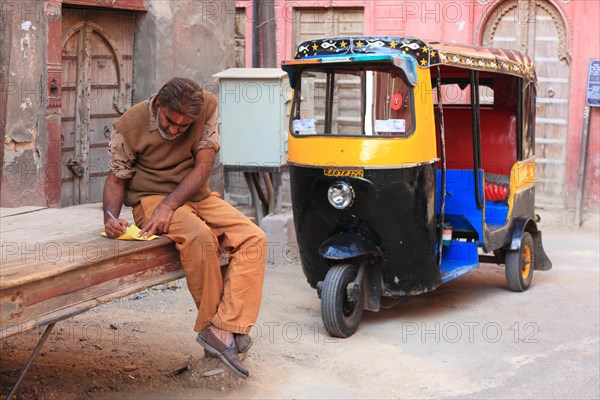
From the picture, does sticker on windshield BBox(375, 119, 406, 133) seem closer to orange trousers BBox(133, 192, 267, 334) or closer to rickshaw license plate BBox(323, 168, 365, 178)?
rickshaw license plate BBox(323, 168, 365, 178)

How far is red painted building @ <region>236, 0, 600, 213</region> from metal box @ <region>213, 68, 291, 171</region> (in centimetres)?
434

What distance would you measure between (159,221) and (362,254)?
233 centimetres

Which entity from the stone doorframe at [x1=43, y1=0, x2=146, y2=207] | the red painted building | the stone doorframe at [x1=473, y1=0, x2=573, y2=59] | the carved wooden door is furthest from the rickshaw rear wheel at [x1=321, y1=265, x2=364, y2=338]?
the stone doorframe at [x1=473, y1=0, x2=573, y2=59]

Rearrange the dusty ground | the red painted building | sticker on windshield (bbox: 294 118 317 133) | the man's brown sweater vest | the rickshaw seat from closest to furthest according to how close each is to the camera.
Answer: the man's brown sweater vest → the dusty ground → sticker on windshield (bbox: 294 118 317 133) → the rickshaw seat → the red painted building

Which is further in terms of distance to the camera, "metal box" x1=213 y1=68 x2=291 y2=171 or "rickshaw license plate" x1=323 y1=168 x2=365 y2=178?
"metal box" x1=213 y1=68 x2=291 y2=171

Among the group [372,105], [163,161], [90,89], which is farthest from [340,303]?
[90,89]

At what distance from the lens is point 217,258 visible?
539cm

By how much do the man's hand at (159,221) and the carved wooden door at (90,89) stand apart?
3.46m

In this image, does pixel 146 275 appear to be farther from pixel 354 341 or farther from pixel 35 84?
pixel 35 84

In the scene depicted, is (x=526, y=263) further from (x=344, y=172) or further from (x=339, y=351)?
(x=339, y=351)

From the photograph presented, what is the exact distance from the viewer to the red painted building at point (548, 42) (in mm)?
12203

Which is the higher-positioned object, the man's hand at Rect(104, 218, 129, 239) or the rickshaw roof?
the rickshaw roof

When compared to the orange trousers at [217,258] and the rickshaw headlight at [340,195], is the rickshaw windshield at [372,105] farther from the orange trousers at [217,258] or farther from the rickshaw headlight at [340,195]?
the orange trousers at [217,258]

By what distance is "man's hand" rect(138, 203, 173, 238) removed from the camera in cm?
524
